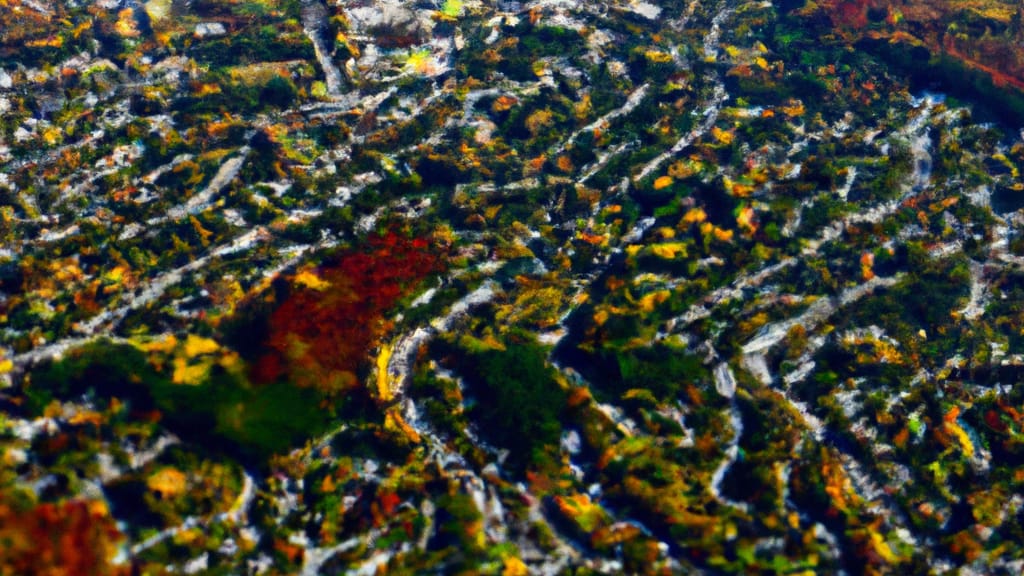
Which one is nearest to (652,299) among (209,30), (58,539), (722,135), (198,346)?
(722,135)

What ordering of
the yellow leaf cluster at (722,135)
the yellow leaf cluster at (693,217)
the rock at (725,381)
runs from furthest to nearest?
the yellow leaf cluster at (722,135) → the yellow leaf cluster at (693,217) → the rock at (725,381)

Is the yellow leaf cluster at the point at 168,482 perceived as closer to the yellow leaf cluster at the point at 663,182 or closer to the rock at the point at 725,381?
the rock at the point at 725,381

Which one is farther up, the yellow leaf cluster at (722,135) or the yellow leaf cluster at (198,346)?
the yellow leaf cluster at (722,135)

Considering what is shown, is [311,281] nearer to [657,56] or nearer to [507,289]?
[507,289]

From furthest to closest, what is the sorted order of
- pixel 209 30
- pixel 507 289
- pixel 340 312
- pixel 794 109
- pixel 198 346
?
pixel 209 30, pixel 794 109, pixel 507 289, pixel 340 312, pixel 198 346

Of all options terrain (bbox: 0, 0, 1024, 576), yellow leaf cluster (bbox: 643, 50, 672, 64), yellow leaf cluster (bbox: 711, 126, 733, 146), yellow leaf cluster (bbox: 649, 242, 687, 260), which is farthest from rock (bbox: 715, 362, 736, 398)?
yellow leaf cluster (bbox: 643, 50, 672, 64)

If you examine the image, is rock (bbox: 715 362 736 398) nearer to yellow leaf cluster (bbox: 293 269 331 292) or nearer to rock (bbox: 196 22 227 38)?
yellow leaf cluster (bbox: 293 269 331 292)

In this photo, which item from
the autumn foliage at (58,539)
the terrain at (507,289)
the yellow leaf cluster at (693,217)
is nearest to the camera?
the autumn foliage at (58,539)

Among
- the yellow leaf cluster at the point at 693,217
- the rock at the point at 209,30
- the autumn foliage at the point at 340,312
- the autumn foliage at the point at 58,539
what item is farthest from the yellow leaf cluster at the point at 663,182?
the rock at the point at 209,30

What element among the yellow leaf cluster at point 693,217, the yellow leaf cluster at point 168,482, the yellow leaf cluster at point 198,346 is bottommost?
the yellow leaf cluster at point 168,482
